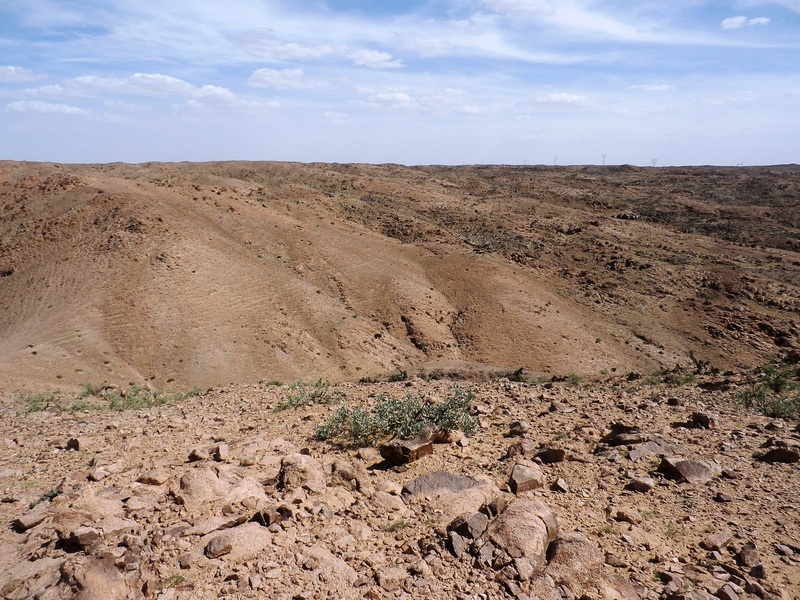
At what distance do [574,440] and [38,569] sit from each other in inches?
209

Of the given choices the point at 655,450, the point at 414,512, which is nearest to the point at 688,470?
the point at 655,450

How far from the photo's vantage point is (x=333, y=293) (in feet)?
72.7

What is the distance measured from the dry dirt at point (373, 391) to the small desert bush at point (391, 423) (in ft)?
0.98

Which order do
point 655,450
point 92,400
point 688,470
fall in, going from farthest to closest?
point 92,400, point 655,450, point 688,470

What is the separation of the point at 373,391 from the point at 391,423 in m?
2.84

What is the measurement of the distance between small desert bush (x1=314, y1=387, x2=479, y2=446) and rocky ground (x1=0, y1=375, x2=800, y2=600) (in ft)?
0.75

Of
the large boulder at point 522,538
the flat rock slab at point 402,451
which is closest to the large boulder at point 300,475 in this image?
the flat rock slab at point 402,451

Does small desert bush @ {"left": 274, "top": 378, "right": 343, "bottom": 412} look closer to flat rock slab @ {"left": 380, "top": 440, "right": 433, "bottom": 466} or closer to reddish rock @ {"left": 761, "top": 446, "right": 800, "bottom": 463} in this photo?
Result: flat rock slab @ {"left": 380, "top": 440, "right": 433, "bottom": 466}

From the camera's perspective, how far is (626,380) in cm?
1027

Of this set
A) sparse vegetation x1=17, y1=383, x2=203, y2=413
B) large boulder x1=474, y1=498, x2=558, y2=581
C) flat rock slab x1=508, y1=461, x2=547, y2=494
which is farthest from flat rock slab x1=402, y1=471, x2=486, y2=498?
sparse vegetation x1=17, y1=383, x2=203, y2=413

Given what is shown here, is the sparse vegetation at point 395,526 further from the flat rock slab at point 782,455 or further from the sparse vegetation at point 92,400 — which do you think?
the sparse vegetation at point 92,400

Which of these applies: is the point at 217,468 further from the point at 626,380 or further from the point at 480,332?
the point at 480,332

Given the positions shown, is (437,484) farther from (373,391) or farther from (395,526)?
(373,391)

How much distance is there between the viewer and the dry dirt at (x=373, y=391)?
3934 millimetres
